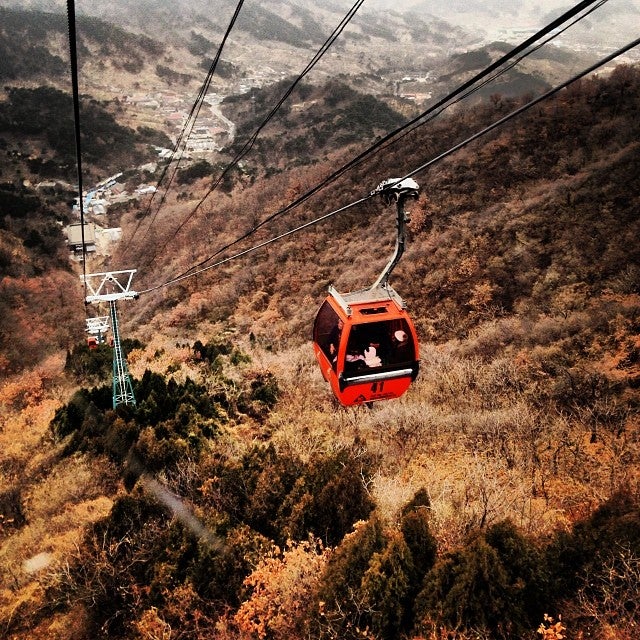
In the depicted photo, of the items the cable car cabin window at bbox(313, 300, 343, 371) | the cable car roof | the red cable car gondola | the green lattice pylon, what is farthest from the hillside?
the cable car roof

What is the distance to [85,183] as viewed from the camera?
291 feet

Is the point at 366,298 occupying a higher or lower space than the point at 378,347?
higher

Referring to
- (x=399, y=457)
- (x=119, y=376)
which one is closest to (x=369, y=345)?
(x=399, y=457)

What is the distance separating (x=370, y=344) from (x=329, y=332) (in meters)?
0.88

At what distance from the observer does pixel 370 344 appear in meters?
9.09

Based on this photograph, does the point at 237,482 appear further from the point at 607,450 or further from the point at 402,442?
the point at 607,450

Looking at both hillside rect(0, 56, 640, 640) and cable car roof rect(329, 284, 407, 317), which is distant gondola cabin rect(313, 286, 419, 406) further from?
hillside rect(0, 56, 640, 640)

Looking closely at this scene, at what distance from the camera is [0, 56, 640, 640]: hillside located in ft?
28.6

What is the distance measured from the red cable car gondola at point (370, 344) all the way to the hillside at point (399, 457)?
3.06 m

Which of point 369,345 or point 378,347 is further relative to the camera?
point 378,347

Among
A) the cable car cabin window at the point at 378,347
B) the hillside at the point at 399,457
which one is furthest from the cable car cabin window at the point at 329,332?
the hillside at the point at 399,457

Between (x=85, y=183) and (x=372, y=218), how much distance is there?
74.8 meters

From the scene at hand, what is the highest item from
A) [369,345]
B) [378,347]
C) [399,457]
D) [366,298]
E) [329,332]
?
[366,298]

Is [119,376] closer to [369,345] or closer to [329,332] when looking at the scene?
[329,332]
